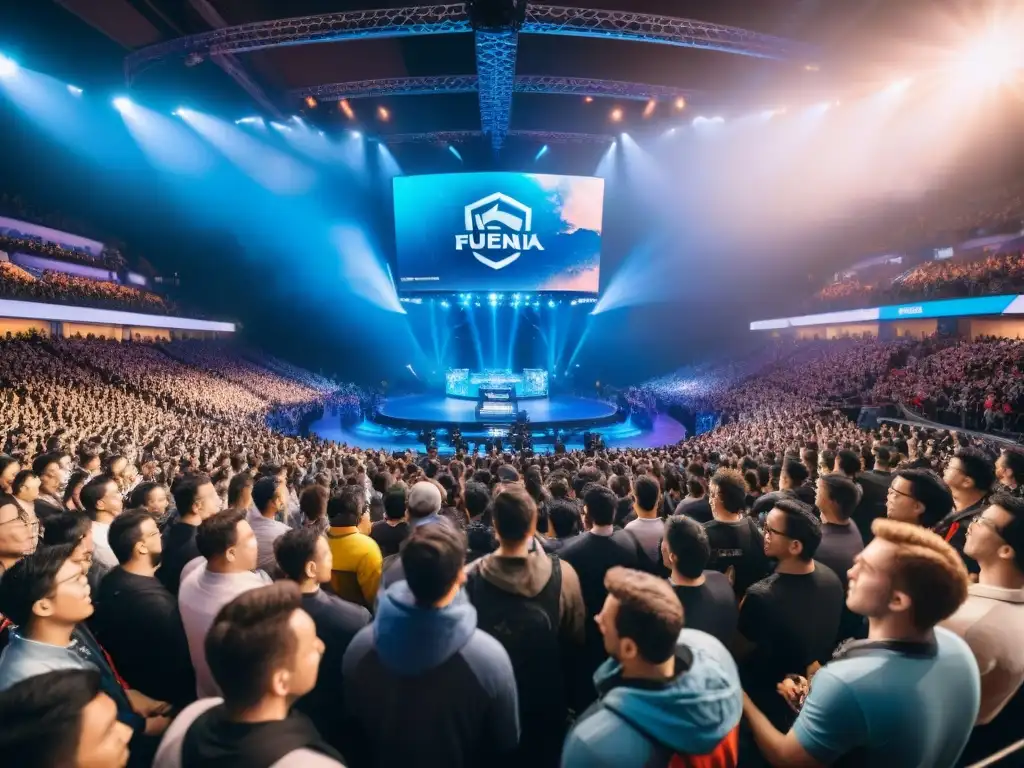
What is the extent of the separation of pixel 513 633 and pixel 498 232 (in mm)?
23990

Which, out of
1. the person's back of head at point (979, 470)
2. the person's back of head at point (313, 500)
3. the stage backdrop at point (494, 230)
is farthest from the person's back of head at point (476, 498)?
the stage backdrop at point (494, 230)

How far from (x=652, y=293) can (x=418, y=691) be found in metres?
35.1

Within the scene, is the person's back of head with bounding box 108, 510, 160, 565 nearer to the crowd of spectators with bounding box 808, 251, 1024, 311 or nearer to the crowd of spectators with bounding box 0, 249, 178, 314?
the crowd of spectators with bounding box 0, 249, 178, 314

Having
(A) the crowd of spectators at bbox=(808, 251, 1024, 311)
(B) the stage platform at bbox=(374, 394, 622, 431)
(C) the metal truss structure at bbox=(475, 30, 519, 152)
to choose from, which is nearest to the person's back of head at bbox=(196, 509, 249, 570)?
(C) the metal truss structure at bbox=(475, 30, 519, 152)

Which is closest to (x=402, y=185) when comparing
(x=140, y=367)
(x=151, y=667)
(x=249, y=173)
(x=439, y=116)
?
(x=439, y=116)

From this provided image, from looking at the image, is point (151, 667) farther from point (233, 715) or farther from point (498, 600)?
point (498, 600)

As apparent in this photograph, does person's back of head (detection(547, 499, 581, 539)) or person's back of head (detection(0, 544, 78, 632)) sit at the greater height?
person's back of head (detection(0, 544, 78, 632))

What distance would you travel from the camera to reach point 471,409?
25.3m

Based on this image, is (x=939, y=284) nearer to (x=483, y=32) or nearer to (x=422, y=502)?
(x=483, y=32)

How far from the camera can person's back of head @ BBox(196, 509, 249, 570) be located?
241 cm

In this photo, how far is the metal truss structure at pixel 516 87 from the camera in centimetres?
2009

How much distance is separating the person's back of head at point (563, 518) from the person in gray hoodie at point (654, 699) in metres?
2.14

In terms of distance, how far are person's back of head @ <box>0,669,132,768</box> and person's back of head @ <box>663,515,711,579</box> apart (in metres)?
2.09

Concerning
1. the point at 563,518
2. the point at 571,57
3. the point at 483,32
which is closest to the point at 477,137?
the point at 571,57
